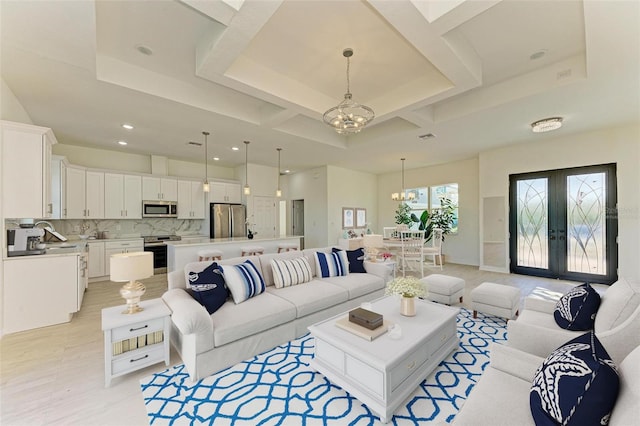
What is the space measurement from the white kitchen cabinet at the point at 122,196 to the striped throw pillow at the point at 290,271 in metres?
4.86

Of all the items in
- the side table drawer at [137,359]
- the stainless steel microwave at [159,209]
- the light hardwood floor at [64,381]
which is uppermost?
the stainless steel microwave at [159,209]

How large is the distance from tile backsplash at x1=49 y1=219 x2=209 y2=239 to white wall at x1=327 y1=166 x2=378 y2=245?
12.5ft

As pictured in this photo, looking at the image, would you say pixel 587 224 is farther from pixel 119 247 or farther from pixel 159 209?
pixel 119 247

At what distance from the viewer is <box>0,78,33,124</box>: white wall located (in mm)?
3030

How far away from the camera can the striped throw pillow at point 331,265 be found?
3805 millimetres

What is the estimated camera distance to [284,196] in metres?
9.69

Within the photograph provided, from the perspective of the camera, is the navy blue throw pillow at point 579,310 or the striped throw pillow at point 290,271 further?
the striped throw pillow at point 290,271

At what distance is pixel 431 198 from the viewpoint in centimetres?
812

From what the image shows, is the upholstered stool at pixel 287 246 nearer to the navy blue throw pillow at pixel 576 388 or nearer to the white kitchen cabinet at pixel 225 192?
the white kitchen cabinet at pixel 225 192

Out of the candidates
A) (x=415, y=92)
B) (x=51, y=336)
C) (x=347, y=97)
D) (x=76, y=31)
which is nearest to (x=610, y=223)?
(x=415, y=92)

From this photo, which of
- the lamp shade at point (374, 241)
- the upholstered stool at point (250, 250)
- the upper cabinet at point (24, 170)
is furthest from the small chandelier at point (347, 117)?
the upper cabinet at point (24, 170)

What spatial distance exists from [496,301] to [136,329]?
4.03m

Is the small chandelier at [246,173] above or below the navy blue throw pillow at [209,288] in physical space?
above

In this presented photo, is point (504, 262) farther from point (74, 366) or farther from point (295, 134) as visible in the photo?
point (74, 366)
